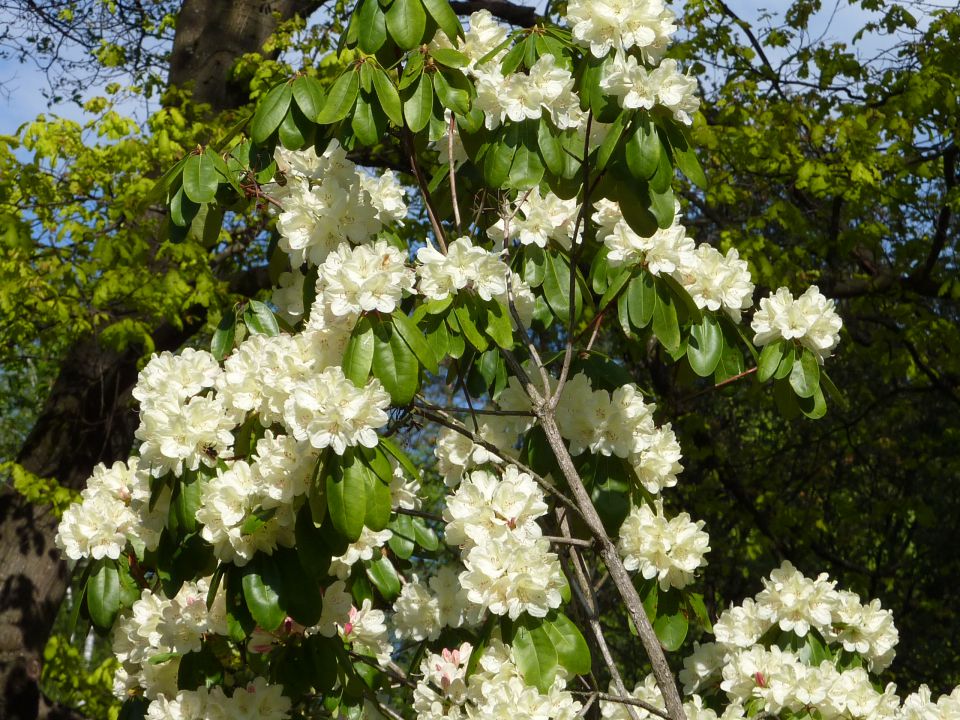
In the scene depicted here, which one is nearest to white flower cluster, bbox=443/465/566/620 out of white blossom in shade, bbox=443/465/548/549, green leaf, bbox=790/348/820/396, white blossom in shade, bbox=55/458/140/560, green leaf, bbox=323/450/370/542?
white blossom in shade, bbox=443/465/548/549

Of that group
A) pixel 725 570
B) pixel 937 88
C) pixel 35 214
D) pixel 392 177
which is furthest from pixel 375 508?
pixel 725 570

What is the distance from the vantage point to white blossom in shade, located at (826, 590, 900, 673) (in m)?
2.42

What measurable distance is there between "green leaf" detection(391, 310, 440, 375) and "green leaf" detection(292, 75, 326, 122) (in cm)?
59

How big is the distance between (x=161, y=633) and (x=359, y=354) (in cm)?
93

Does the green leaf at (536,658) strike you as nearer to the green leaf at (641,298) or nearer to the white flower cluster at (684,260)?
the green leaf at (641,298)

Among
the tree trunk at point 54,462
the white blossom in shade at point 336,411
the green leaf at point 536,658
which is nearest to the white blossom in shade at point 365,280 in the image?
the white blossom in shade at point 336,411

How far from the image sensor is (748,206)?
599 cm

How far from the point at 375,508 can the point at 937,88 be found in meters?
3.77

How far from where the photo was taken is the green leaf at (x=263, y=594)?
5.83 ft

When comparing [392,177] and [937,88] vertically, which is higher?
[937,88]

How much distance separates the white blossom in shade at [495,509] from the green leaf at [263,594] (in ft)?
1.07

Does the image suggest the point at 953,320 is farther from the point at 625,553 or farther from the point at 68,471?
the point at 68,471

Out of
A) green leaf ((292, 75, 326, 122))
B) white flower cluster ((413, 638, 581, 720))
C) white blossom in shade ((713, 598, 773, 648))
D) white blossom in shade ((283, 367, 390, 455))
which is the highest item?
green leaf ((292, 75, 326, 122))

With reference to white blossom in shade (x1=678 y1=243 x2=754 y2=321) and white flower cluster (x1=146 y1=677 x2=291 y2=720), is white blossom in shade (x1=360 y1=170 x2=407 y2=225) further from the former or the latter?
white flower cluster (x1=146 y1=677 x2=291 y2=720)
